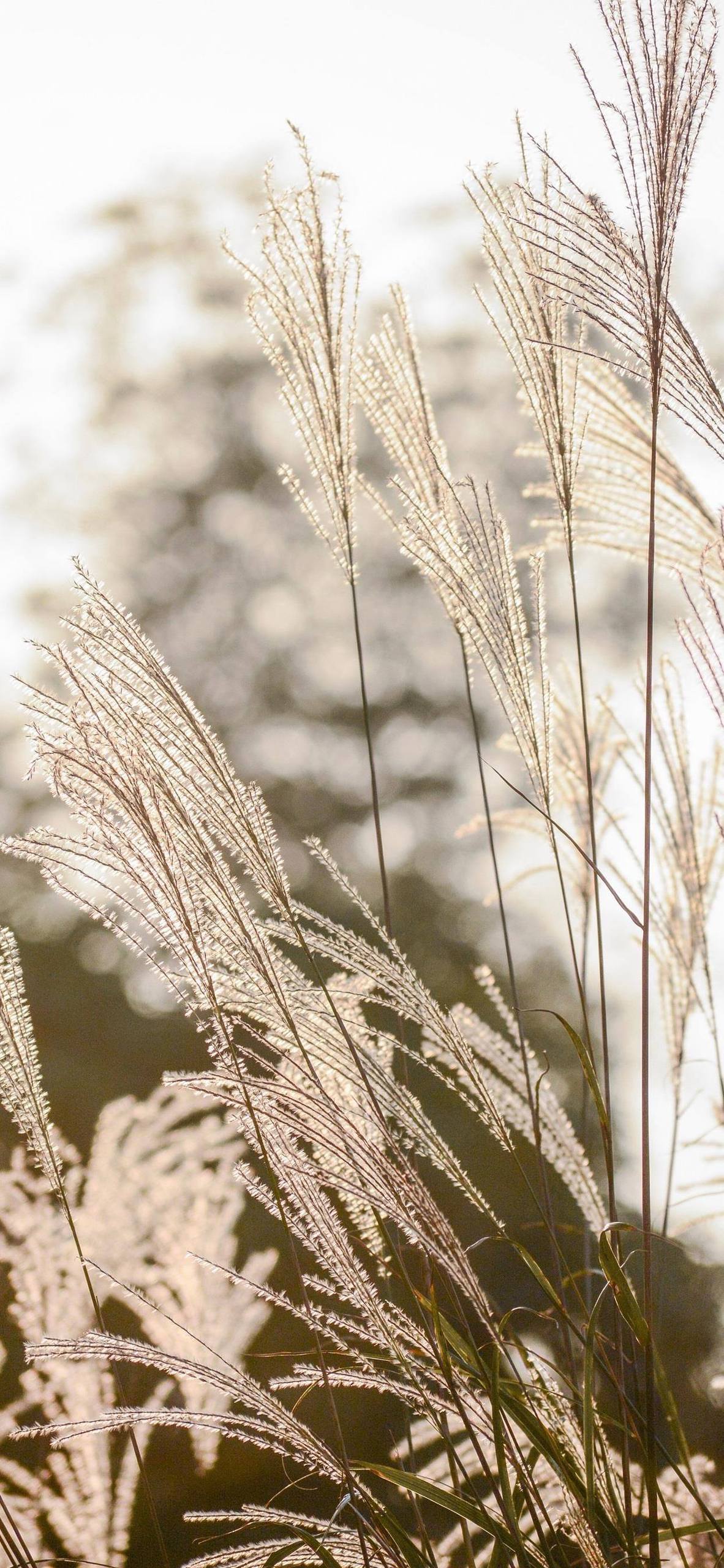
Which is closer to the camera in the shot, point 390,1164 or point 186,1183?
point 390,1164

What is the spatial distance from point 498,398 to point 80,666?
5.95m

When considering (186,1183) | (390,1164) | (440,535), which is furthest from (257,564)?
(390,1164)

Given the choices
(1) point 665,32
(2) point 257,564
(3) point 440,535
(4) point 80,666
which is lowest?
(4) point 80,666

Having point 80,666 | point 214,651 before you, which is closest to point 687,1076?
point 80,666

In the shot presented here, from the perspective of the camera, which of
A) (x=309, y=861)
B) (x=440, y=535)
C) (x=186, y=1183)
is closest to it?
(x=440, y=535)

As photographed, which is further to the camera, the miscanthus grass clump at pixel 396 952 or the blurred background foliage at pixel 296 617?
the blurred background foliage at pixel 296 617

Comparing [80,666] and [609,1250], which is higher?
[80,666]

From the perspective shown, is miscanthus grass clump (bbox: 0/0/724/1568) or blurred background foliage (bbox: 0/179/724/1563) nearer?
miscanthus grass clump (bbox: 0/0/724/1568)

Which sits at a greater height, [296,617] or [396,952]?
[296,617]

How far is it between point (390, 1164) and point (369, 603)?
18.5ft

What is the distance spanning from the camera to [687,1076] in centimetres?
218

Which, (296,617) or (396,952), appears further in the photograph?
(296,617)

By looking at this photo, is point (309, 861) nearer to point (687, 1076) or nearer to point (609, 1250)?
point (687, 1076)

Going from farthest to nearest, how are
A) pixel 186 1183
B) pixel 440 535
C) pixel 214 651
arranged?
pixel 214 651, pixel 186 1183, pixel 440 535
